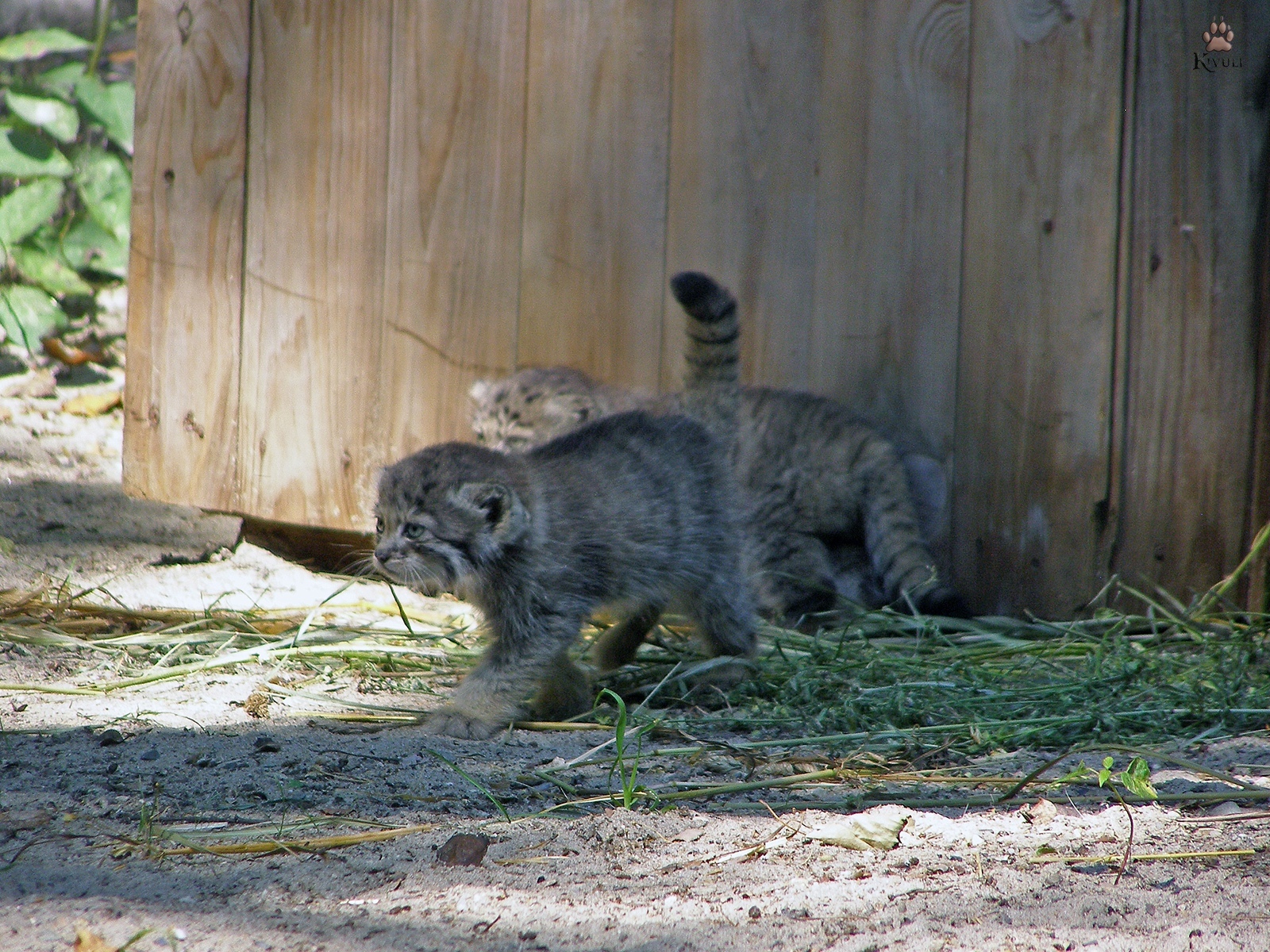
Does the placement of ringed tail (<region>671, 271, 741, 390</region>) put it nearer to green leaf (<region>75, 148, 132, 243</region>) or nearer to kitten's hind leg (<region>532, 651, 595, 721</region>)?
kitten's hind leg (<region>532, 651, 595, 721</region>)

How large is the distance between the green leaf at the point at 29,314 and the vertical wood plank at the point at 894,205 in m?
4.51

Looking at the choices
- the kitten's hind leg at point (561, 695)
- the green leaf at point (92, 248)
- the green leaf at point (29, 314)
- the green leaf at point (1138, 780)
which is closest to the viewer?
the green leaf at point (1138, 780)

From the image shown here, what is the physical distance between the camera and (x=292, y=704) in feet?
12.0

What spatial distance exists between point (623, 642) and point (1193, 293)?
2.63m

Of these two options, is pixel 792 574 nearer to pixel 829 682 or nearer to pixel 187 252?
pixel 829 682

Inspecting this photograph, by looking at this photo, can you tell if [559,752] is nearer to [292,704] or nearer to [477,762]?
[477,762]

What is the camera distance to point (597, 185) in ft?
17.2

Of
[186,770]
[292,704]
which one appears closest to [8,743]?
[186,770]

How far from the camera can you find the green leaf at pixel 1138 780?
8.73 feet

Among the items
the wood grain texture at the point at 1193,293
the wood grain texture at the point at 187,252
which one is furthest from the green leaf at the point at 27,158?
the wood grain texture at the point at 1193,293

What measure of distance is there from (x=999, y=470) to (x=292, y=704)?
117 inches

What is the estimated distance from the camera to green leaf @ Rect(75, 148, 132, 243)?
7375mm

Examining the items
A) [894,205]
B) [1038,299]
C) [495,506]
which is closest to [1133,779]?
[495,506]

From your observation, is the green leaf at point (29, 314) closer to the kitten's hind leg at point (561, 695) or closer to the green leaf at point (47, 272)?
the green leaf at point (47, 272)
